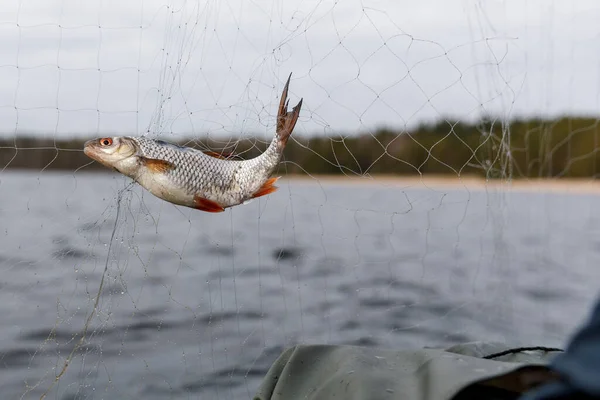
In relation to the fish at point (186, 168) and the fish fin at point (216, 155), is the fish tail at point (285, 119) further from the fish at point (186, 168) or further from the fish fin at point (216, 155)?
the fish fin at point (216, 155)

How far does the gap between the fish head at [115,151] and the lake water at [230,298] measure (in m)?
0.63

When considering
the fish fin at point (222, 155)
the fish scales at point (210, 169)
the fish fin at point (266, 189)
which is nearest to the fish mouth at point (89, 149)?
the fish scales at point (210, 169)

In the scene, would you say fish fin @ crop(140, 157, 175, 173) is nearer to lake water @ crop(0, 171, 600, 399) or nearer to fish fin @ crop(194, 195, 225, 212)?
fish fin @ crop(194, 195, 225, 212)

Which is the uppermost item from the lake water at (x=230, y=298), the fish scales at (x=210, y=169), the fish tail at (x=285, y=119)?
the fish tail at (x=285, y=119)

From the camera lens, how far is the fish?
3.21 meters

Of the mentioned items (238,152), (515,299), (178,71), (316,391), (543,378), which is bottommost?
(515,299)

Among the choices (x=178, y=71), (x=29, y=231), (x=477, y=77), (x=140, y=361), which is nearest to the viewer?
(x=178, y=71)

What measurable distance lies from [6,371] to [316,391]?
632 cm

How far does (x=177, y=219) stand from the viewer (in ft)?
86.8

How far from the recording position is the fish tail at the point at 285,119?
3.29m

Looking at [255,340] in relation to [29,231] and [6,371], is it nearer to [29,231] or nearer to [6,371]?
[6,371]

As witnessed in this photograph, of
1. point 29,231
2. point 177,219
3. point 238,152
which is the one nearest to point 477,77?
point 238,152

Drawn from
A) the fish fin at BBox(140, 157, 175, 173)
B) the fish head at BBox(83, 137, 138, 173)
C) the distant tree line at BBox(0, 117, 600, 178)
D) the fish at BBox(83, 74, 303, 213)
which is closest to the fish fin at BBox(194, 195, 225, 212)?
the fish at BBox(83, 74, 303, 213)

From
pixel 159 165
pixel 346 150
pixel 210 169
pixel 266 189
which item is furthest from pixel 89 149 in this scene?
pixel 346 150
